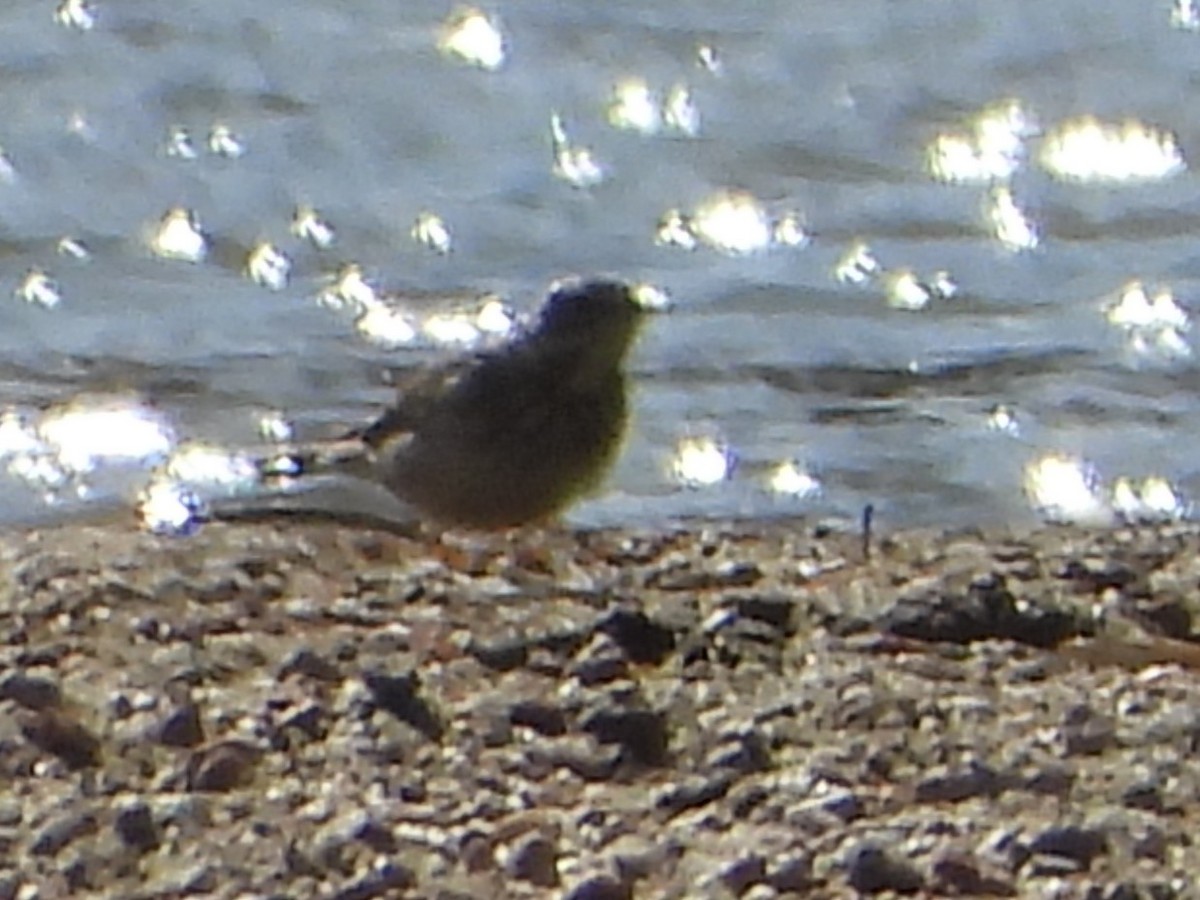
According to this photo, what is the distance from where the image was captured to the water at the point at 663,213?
5391 mm

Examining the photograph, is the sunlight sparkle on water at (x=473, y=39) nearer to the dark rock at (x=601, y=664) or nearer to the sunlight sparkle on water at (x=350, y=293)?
the sunlight sparkle on water at (x=350, y=293)

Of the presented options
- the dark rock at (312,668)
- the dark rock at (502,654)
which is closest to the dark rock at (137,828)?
the dark rock at (312,668)

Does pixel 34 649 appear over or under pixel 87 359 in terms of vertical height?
under

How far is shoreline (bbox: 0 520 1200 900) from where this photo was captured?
158 cm

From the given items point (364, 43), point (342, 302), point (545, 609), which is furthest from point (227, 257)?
point (545, 609)

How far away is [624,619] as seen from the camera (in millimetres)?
1937

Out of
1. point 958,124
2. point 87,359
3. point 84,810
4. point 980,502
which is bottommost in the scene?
point 84,810

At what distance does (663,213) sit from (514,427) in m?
1.93

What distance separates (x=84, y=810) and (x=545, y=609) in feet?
1.51

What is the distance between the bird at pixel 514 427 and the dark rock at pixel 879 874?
92.9 inches

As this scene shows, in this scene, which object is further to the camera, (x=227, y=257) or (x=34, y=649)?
(x=227, y=257)

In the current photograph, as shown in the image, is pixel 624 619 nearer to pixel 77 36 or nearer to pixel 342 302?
pixel 342 302

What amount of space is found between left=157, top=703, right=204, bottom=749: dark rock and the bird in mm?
2177

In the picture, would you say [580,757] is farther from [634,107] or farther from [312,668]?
[634,107]
